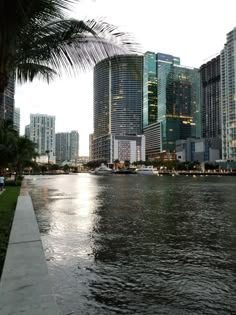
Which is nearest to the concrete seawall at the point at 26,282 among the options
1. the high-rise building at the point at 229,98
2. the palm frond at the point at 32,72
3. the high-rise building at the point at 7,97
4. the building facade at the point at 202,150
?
the high-rise building at the point at 7,97

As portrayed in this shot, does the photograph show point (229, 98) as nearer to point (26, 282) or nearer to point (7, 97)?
point (7, 97)

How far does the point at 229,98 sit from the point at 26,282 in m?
182

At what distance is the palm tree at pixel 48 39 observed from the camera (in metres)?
6.10

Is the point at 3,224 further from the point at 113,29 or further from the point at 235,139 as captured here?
the point at 235,139

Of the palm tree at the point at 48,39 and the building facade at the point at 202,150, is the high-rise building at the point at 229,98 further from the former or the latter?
the palm tree at the point at 48,39

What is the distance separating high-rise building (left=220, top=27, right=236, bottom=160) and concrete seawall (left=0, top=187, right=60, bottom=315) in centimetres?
15490

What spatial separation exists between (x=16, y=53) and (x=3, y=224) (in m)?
5.51

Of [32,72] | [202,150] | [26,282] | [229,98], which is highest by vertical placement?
[229,98]

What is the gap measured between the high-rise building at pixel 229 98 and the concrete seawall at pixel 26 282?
154897 mm

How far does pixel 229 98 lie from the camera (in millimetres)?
175125

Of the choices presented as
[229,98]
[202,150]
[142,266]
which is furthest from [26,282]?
[229,98]

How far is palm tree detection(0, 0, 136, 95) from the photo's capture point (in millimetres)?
6100

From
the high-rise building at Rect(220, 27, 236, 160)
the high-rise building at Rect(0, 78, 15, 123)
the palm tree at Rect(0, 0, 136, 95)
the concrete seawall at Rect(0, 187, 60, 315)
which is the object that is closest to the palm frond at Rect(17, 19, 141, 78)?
the palm tree at Rect(0, 0, 136, 95)

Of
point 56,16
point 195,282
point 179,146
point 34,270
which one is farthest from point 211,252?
point 179,146
